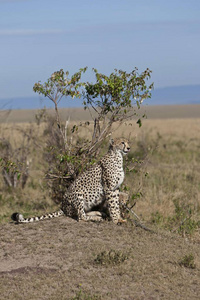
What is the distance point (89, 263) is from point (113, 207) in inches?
64.0

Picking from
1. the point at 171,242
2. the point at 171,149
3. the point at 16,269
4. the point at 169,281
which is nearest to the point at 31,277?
the point at 16,269

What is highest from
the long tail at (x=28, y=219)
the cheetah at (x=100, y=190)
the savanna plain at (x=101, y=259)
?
the cheetah at (x=100, y=190)

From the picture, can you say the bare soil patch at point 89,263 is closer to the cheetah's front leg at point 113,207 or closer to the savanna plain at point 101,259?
the savanna plain at point 101,259

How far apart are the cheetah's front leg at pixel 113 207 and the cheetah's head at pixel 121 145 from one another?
59cm

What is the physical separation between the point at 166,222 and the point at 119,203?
42.1 inches

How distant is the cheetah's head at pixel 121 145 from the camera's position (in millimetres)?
7453

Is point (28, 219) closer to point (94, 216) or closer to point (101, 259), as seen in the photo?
point (94, 216)

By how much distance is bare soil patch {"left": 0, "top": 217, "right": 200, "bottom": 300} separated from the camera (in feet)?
17.1

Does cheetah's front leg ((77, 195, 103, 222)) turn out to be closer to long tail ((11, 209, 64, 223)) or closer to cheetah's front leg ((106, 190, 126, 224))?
cheetah's front leg ((106, 190, 126, 224))

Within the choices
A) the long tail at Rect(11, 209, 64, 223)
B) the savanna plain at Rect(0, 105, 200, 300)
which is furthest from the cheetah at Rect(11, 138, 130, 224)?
the savanna plain at Rect(0, 105, 200, 300)

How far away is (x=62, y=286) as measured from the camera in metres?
5.31

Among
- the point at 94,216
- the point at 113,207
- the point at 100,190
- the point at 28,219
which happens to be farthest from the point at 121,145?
the point at 28,219

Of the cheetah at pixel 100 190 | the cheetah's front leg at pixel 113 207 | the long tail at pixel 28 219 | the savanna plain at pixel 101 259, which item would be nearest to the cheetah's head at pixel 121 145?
the cheetah at pixel 100 190

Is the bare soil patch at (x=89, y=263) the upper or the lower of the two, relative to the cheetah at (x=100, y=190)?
lower
